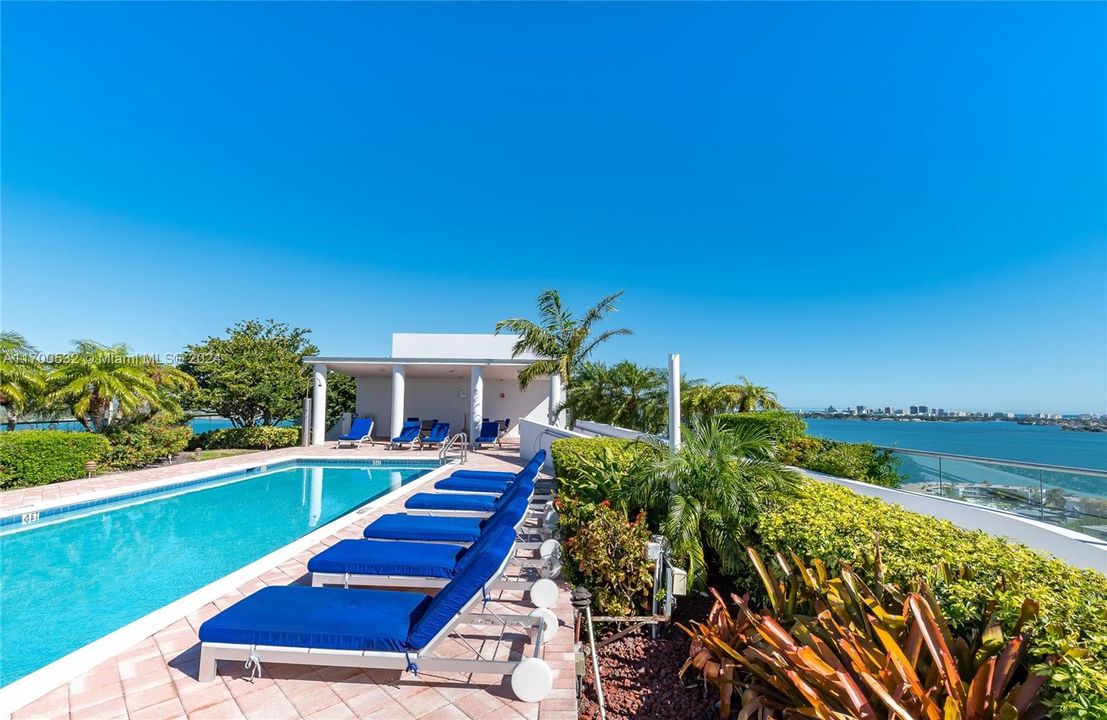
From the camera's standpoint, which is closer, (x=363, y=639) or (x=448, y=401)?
(x=363, y=639)

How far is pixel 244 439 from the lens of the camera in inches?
725

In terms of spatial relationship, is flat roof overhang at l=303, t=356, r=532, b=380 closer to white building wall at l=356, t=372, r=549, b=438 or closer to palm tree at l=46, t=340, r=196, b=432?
white building wall at l=356, t=372, r=549, b=438

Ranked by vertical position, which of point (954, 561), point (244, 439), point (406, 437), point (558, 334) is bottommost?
point (244, 439)

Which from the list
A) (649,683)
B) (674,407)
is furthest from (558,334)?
(649,683)

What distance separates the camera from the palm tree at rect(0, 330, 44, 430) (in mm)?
11617

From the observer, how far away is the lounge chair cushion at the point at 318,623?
312 cm

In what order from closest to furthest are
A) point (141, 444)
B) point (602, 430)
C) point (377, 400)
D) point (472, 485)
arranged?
point (472, 485) < point (141, 444) < point (602, 430) < point (377, 400)

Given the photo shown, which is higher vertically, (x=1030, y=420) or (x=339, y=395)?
(x=339, y=395)

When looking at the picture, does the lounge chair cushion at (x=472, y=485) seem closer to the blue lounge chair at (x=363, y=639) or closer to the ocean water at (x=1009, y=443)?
the blue lounge chair at (x=363, y=639)

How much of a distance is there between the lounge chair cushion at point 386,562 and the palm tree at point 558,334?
11830 millimetres

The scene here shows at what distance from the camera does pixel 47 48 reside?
12180 millimetres

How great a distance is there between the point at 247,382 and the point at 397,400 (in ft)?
19.4

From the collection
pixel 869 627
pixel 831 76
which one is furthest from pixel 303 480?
pixel 831 76

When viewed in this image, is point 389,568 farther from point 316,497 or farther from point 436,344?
point 436,344
